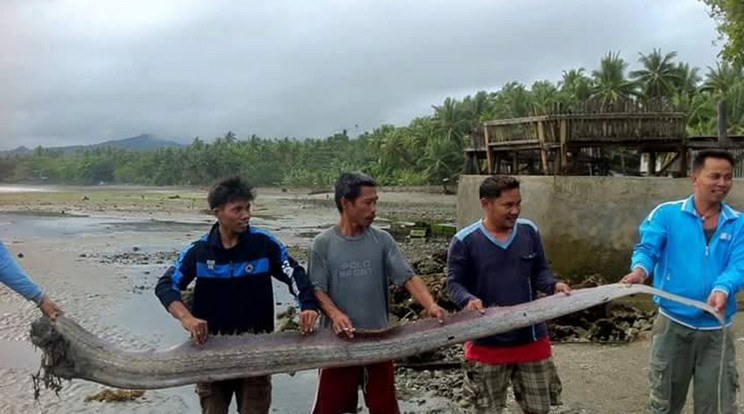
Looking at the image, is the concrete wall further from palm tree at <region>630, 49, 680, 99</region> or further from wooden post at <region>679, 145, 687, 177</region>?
palm tree at <region>630, 49, 680, 99</region>

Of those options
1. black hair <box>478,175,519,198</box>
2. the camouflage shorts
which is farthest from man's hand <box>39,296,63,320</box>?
black hair <box>478,175,519,198</box>

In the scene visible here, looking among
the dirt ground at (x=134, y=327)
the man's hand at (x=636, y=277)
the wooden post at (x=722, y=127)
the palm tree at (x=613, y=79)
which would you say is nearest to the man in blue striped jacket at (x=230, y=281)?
the man's hand at (x=636, y=277)

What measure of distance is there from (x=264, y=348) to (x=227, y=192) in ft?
3.04

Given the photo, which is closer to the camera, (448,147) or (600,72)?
(600,72)

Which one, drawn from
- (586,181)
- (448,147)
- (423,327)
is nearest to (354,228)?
(423,327)

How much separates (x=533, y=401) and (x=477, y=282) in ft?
2.51

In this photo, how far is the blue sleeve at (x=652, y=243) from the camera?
3.89m

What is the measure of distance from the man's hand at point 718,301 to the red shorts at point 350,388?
5.99ft

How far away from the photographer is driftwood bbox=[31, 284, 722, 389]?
11.5ft

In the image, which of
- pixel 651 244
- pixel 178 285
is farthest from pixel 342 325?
pixel 651 244

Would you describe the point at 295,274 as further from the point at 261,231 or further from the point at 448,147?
the point at 448,147

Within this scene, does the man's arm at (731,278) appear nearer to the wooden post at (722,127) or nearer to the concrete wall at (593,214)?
the concrete wall at (593,214)

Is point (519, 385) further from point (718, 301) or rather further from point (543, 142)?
point (543, 142)

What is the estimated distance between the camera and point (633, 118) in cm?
1305
